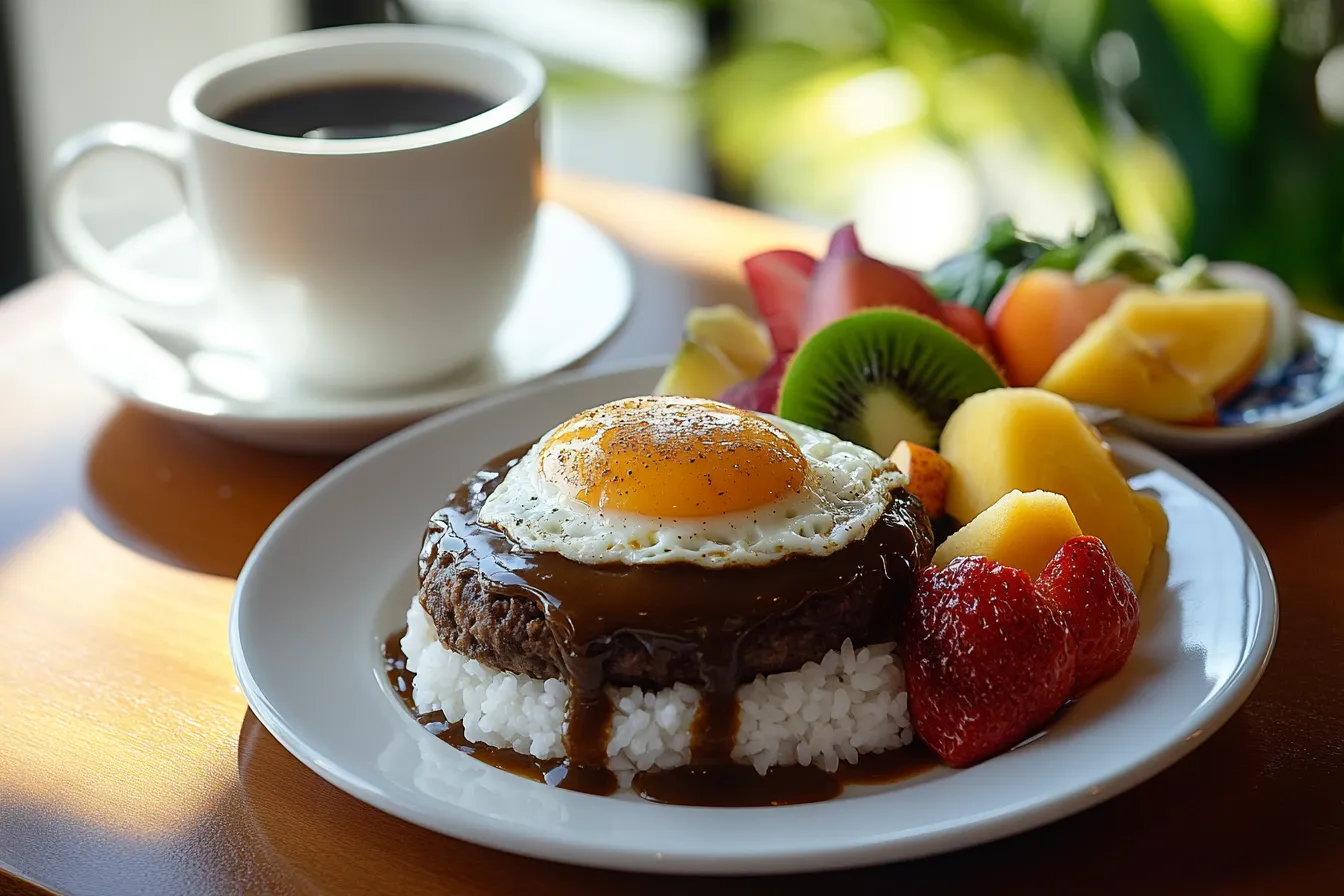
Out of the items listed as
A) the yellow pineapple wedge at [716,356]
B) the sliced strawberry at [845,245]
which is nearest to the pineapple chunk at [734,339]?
the yellow pineapple wedge at [716,356]

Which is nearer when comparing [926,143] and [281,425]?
[281,425]

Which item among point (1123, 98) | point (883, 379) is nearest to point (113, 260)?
point (883, 379)

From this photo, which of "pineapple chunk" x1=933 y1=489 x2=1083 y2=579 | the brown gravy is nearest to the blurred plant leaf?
"pineapple chunk" x1=933 y1=489 x2=1083 y2=579

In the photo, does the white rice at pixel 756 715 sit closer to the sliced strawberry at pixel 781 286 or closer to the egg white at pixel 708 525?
the egg white at pixel 708 525

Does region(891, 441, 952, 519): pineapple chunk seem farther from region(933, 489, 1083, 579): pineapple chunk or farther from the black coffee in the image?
the black coffee

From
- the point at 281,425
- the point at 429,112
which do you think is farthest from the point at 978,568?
the point at 429,112

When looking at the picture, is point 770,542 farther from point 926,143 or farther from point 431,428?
point 926,143
